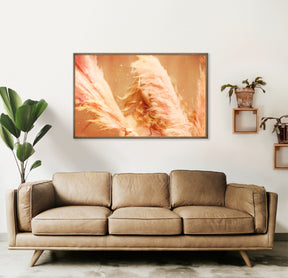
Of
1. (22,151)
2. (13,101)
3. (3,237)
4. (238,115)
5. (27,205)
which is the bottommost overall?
(3,237)

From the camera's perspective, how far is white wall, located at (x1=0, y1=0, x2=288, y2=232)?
3529 millimetres

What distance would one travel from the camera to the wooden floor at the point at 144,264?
2.52 m

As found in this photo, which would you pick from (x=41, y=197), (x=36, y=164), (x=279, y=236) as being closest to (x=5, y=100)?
(x=36, y=164)

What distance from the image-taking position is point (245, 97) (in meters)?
3.40

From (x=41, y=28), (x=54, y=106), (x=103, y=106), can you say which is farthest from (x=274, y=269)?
(x=41, y=28)

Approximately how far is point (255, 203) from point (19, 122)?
2.19m

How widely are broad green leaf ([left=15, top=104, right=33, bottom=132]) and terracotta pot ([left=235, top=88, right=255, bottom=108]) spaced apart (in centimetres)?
209

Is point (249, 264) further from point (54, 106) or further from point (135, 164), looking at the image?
point (54, 106)

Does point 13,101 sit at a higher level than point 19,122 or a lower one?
higher

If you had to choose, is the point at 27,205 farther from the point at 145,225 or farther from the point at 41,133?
the point at 145,225

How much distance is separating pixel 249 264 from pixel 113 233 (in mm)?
1142

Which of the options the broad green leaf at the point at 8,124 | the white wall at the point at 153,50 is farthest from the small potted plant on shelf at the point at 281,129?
the broad green leaf at the point at 8,124

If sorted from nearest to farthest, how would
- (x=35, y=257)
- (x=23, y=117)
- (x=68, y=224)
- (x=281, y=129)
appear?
(x=68, y=224) < (x=35, y=257) < (x=23, y=117) < (x=281, y=129)

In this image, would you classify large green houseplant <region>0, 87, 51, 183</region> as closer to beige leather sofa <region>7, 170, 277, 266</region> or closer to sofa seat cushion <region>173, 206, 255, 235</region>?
beige leather sofa <region>7, 170, 277, 266</region>
